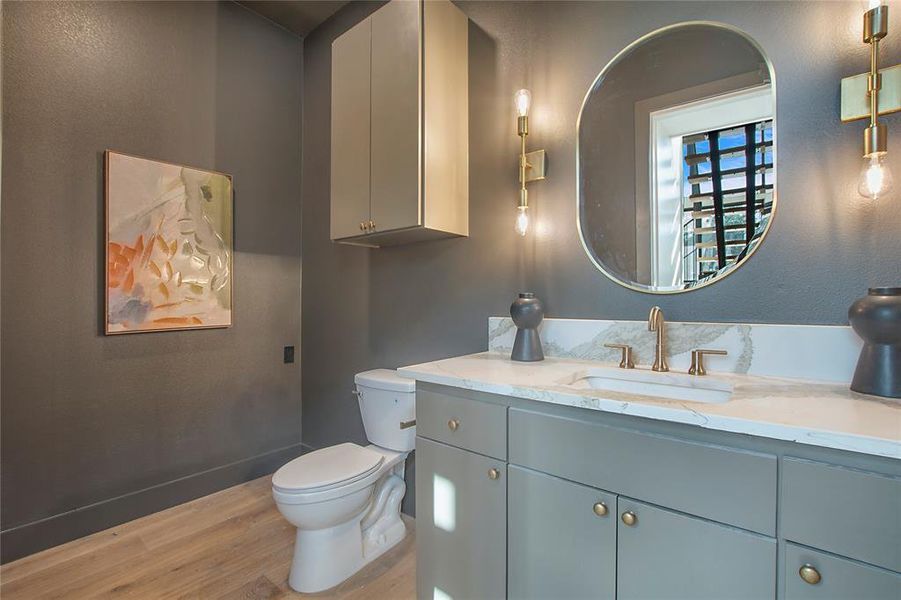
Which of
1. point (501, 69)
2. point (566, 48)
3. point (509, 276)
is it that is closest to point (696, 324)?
point (509, 276)

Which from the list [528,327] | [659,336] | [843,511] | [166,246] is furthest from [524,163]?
[166,246]

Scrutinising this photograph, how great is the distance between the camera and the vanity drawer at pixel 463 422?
1.11m

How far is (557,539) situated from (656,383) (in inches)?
21.6

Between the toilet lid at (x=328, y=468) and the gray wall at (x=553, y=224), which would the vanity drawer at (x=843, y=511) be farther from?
the toilet lid at (x=328, y=468)

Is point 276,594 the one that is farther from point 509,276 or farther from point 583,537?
point 509,276

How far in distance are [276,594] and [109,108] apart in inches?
91.1

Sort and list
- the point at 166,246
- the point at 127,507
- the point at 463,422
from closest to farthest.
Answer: the point at 463,422 < the point at 127,507 < the point at 166,246

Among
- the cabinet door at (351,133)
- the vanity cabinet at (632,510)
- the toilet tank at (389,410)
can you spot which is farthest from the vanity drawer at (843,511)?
the cabinet door at (351,133)

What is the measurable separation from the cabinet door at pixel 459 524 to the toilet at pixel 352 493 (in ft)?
1.39

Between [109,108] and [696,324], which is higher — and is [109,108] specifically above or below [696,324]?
above

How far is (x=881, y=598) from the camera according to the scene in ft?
2.14

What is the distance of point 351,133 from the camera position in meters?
1.90

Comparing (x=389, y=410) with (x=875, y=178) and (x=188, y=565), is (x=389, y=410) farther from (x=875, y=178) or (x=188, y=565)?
(x=875, y=178)

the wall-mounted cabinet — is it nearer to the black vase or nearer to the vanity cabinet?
the vanity cabinet
